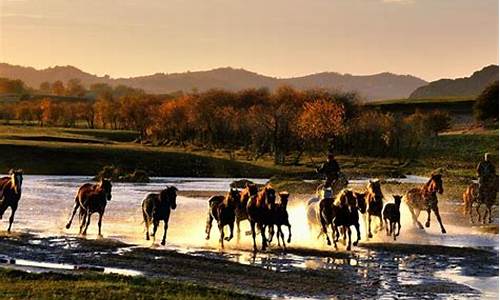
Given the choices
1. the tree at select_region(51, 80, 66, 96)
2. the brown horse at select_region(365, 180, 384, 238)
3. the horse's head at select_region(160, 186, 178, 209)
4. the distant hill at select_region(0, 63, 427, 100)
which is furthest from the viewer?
the tree at select_region(51, 80, 66, 96)

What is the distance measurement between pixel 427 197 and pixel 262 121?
47031 mm

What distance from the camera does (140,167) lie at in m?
68.7

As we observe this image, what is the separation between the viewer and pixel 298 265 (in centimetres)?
2100

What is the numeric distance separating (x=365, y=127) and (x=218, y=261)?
52197 mm

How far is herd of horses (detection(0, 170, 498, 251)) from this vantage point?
2411 centimetres

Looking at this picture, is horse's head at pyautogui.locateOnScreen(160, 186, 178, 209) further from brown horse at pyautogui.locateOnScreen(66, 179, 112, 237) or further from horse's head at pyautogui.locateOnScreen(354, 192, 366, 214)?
horse's head at pyautogui.locateOnScreen(354, 192, 366, 214)

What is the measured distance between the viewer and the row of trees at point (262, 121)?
73.3 meters

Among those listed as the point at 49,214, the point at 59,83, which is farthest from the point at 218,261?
the point at 59,83

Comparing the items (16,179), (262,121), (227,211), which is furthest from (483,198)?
(262,121)

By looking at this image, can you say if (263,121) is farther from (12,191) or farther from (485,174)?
(12,191)

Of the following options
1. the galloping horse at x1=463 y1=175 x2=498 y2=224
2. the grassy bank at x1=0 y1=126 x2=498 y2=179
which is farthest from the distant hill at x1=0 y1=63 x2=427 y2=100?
the galloping horse at x1=463 y1=175 x2=498 y2=224

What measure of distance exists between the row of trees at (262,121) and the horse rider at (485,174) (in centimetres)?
3777

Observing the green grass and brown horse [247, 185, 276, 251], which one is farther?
brown horse [247, 185, 276, 251]

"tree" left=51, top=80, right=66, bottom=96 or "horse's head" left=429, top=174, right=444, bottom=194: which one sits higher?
"tree" left=51, top=80, right=66, bottom=96
